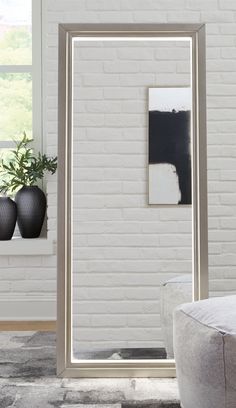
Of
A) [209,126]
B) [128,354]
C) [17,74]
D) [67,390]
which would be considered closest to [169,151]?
[209,126]

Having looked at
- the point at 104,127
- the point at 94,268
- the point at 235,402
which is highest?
the point at 104,127

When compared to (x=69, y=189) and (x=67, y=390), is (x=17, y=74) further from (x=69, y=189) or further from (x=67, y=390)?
(x=67, y=390)

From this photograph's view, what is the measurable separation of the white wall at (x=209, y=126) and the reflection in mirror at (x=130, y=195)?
0.41ft

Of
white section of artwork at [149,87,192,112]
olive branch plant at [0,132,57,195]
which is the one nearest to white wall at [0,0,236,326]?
olive branch plant at [0,132,57,195]

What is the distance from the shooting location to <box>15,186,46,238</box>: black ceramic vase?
3.18 m

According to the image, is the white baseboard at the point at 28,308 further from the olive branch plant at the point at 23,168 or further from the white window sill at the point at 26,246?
the olive branch plant at the point at 23,168

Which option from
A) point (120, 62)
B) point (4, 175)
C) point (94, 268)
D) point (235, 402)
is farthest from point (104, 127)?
point (4, 175)

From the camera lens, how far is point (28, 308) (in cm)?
325

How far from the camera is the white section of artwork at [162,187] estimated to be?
6.75 ft

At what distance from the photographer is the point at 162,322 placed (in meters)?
2.04

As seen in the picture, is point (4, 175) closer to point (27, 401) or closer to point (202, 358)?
point (27, 401)

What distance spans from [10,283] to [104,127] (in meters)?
1.53

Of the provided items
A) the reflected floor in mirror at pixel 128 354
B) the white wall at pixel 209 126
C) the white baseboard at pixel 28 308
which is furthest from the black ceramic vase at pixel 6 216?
the reflected floor in mirror at pixel 128 354

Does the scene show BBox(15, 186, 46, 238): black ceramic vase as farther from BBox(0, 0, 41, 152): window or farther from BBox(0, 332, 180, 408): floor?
BBox(0, 332, 180, 408): floor
